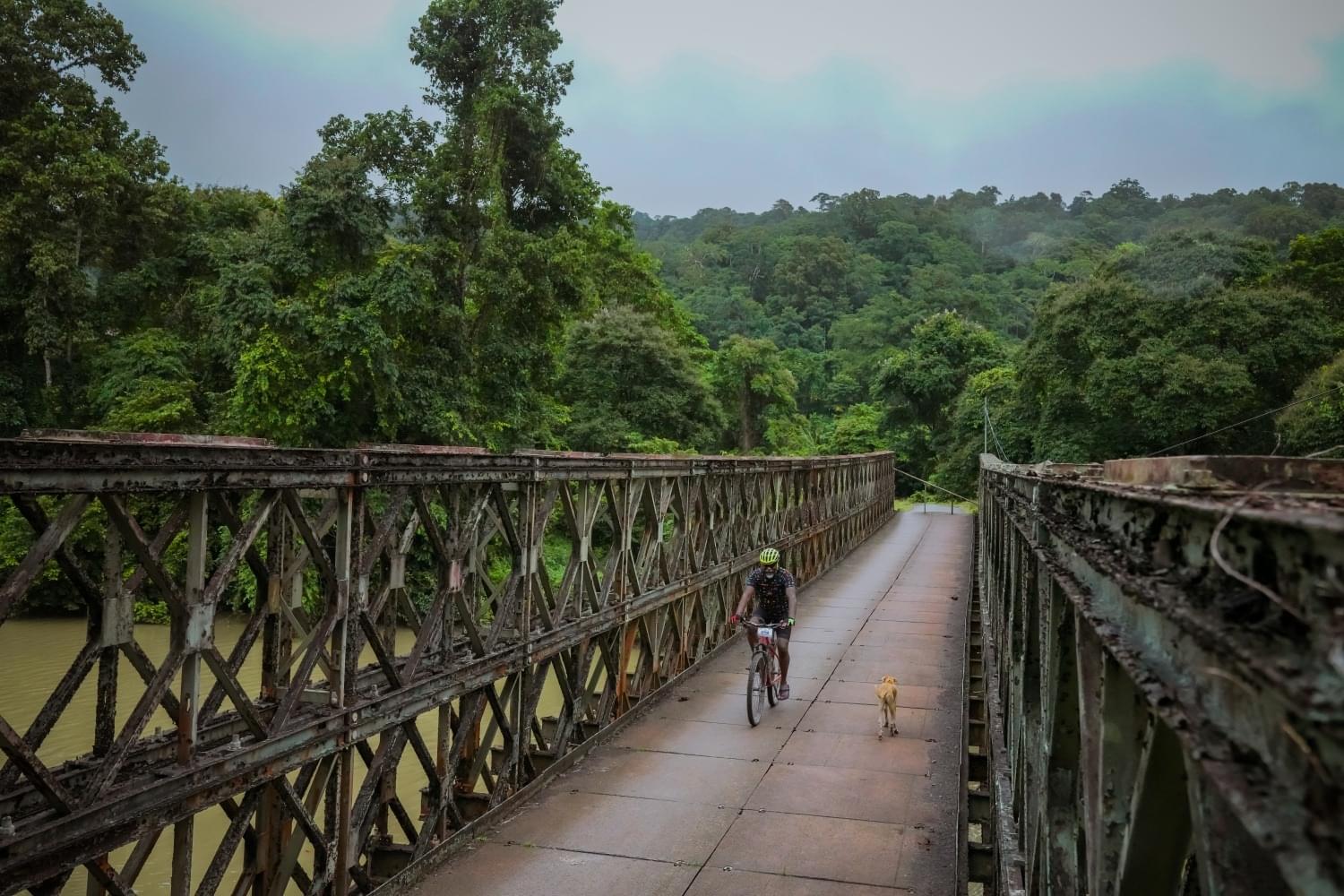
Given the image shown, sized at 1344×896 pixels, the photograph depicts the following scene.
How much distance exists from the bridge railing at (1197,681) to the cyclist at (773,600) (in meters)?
6.56

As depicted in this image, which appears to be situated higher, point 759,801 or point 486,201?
point 486,201

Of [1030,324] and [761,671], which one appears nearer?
[761,671]

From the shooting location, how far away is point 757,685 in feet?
29.8

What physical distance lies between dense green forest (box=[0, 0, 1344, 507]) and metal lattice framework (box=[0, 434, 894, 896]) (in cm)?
881

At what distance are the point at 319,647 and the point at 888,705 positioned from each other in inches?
213

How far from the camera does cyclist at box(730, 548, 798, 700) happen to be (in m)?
9.52

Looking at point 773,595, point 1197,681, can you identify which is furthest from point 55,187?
point 1197,681

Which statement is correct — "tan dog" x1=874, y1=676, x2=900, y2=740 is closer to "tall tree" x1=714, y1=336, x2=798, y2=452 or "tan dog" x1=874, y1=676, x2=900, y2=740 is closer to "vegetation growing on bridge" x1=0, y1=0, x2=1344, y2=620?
"vegetation growing on bridge" x1=0, y1=0, x2=1344, y2=620

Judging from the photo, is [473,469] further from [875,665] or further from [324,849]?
[875,665]

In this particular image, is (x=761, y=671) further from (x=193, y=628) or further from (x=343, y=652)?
(x=193, y=628)

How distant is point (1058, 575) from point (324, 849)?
15.0ft

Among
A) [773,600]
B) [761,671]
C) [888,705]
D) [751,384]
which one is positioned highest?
[751,384]

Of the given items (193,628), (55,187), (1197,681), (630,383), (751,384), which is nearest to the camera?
(1197,681)

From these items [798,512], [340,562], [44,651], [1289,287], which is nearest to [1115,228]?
[1289,287]
